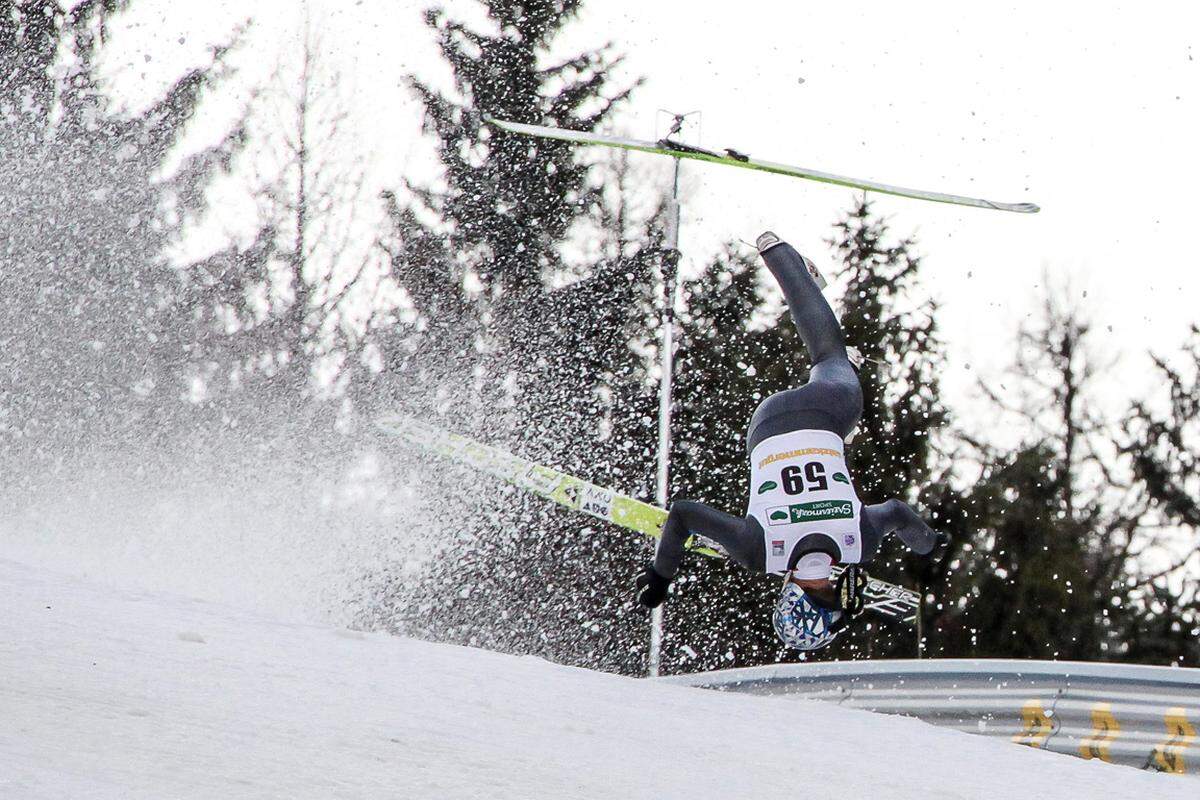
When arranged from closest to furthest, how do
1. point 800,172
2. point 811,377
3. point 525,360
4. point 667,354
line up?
point 811,377, point 800,172, point 667,354, point 525,360

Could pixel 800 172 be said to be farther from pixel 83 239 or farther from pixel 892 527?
pixel 83 239

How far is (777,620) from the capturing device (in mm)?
5473

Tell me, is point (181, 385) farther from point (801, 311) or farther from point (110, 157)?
point (801, 311)

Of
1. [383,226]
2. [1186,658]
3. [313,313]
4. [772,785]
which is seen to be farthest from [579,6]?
[772,785]

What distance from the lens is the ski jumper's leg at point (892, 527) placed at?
542cm

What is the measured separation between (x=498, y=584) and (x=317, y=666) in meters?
11.8

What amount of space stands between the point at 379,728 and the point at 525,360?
1308 centimetres

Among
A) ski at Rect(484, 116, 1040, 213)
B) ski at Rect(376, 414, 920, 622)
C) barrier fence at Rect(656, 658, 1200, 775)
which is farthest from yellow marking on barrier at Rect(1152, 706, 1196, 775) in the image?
ski at Rect(484, 116, 1040, 213)

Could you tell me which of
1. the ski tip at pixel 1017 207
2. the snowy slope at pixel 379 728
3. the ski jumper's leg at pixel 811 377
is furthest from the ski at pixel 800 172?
the snowy slope at pixel 379 728

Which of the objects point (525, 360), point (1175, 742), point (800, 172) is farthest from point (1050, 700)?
point (525, 360)

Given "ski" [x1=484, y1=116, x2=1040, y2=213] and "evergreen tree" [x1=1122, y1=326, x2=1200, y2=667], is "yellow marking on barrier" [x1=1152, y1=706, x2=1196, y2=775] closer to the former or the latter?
"ski" [x1=484, y1=116, x2=1040, y2=213]

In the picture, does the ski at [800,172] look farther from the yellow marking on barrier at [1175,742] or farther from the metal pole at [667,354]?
the metal pole at [667,354]

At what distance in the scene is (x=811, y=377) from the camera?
18.1 ft

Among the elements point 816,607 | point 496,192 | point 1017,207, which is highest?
point 496,192
